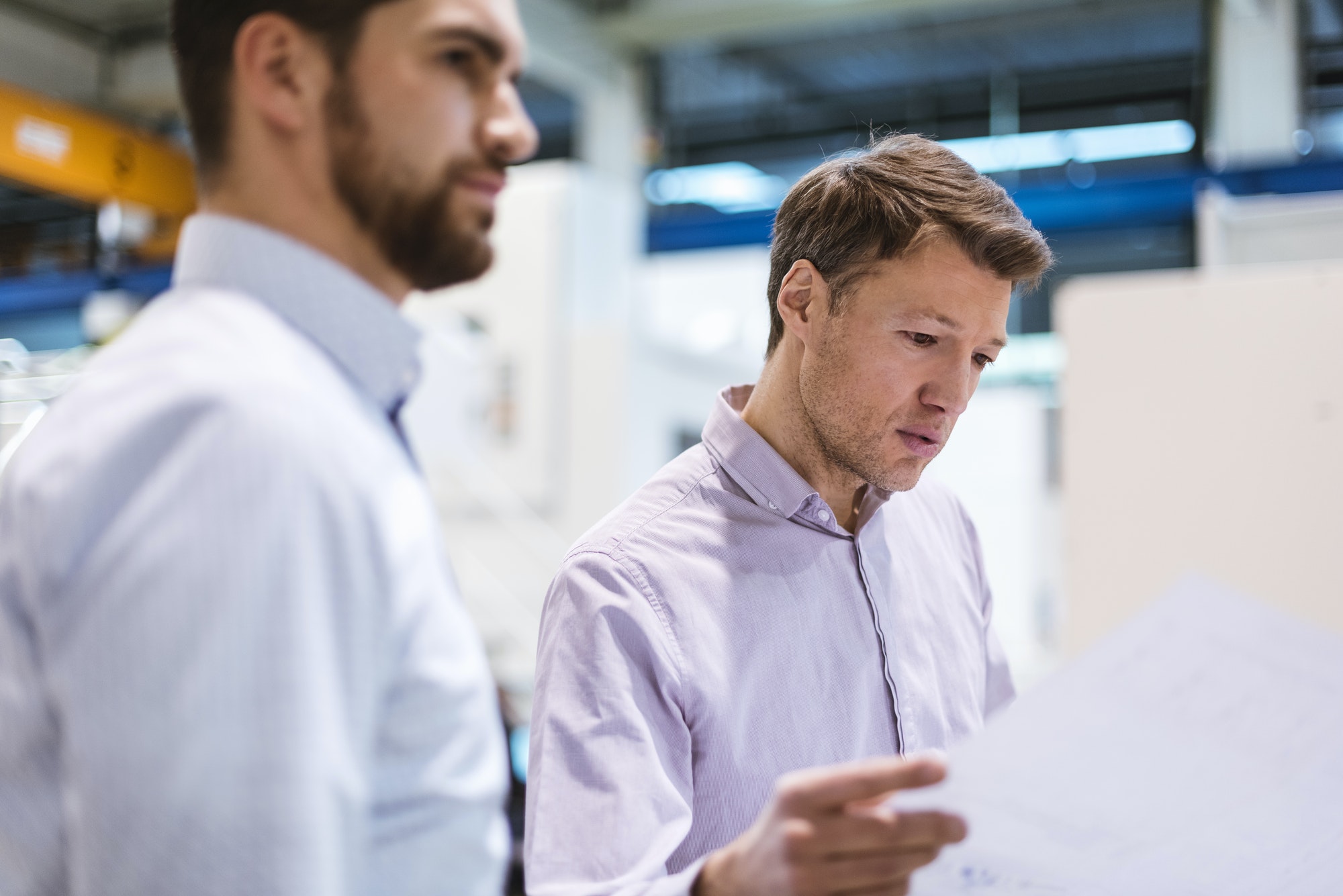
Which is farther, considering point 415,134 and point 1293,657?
point 1293,657

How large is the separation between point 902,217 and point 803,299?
159 millimetres

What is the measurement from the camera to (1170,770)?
2.92 ft

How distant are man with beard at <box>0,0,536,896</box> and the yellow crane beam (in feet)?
24.2

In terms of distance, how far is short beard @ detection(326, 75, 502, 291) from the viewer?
2.48ft

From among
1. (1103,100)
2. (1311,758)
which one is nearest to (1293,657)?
(1311,758)

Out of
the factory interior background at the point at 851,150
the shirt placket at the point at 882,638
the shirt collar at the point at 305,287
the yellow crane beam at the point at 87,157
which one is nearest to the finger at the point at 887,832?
the shirt collar at the point at 305,287

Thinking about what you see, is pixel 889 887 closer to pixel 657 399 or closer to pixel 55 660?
pixel 55 660

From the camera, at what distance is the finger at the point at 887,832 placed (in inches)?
30.9

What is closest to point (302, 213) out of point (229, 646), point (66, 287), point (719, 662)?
point (229, 646)

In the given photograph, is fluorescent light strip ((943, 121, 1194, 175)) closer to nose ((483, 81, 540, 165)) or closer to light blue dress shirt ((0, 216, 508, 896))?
nose ((483, 81, 540, 165))

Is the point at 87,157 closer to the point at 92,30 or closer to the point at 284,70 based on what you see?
→ the point at 92,30

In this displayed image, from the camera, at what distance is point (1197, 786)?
0.90 metres

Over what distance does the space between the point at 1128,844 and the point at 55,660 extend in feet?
2.39

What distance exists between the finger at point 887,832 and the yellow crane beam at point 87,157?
25.2 feet
